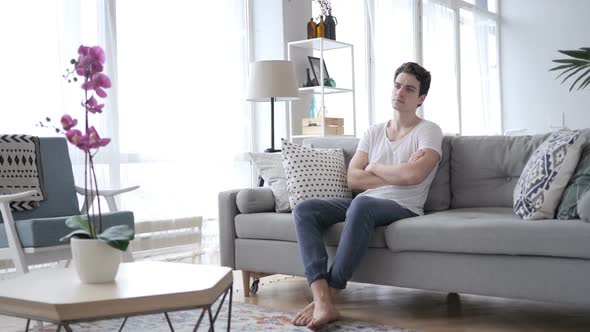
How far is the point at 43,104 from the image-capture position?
12.6ft

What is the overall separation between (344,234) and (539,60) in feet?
21.9

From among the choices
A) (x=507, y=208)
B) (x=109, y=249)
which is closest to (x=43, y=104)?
(x=109, y=249)

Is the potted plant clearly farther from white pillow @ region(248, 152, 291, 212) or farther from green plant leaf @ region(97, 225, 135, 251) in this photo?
white pillow @ region(248, 152, 291, 212)

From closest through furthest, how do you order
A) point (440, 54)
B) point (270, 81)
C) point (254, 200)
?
point (254, 200), point (270, 81), point (440, 54)

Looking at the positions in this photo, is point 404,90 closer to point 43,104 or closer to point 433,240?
point 433,240

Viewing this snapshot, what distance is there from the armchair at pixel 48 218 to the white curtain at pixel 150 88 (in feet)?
1.16

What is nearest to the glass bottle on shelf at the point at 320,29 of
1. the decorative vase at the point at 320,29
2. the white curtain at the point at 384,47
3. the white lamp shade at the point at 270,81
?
the decorative vase at the point at 320,29

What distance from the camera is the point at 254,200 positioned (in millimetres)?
3355

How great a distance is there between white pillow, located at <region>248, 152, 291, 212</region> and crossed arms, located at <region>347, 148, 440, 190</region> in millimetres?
380

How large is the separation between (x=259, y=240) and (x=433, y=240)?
971mm

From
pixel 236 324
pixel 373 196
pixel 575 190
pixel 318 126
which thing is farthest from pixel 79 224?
pixel 318 126

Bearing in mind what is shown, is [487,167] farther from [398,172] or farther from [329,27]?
[329,27]

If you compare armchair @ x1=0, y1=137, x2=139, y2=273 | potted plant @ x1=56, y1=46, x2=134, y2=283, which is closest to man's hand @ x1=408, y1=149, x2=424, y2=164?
armchair @ x1=0, y1=137, x2=139, y2=273

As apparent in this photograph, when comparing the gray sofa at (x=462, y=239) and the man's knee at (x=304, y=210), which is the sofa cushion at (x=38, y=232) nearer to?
the gray sofa at (x=462, y=239)
